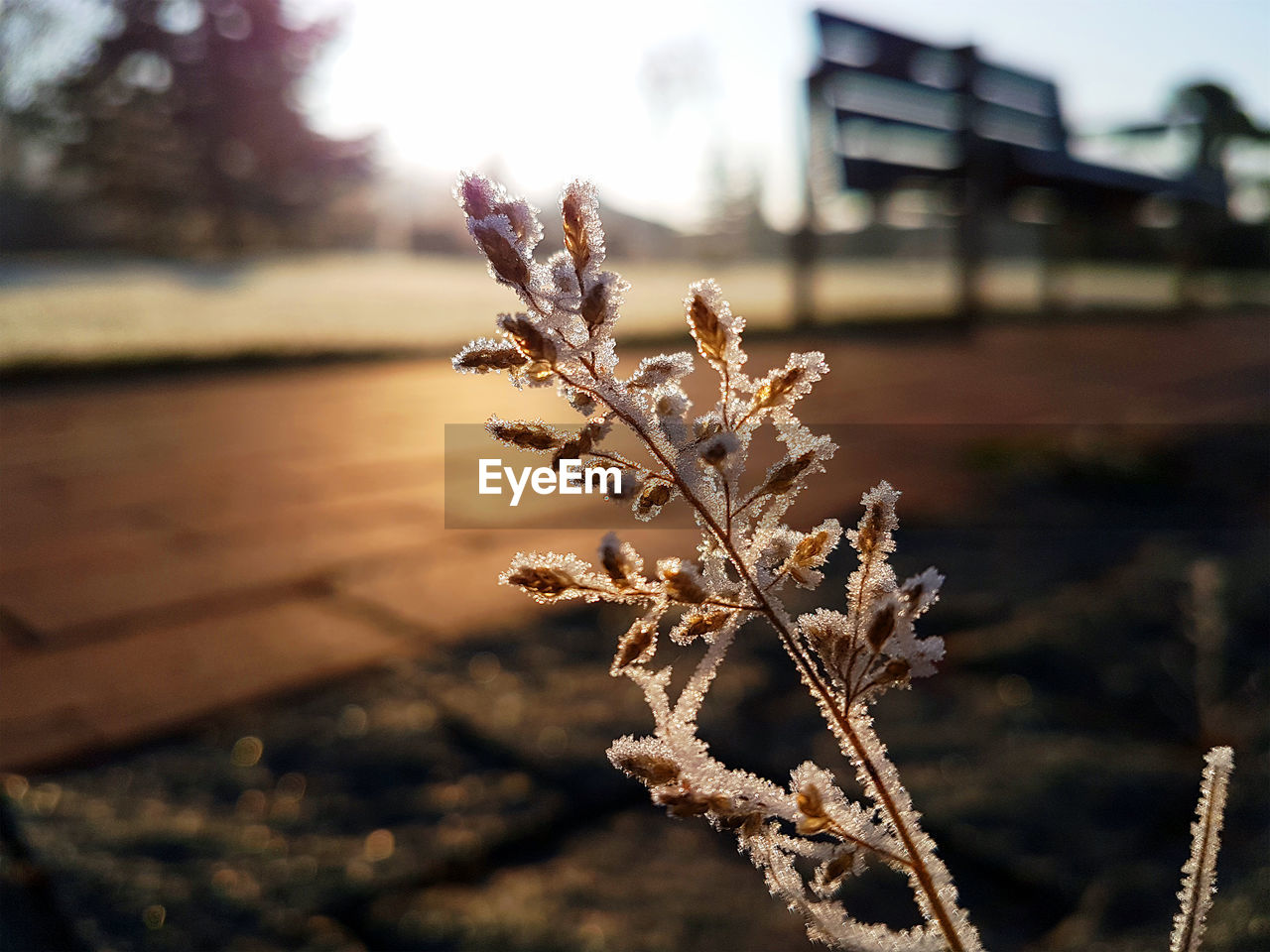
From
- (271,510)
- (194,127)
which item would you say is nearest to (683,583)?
(271,510)

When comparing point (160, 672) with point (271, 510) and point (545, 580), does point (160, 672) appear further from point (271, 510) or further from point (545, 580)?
point (545, 580)

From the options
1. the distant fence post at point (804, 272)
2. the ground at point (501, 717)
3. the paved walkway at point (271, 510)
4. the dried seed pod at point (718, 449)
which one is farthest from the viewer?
the distant fence post at point (804, 272)

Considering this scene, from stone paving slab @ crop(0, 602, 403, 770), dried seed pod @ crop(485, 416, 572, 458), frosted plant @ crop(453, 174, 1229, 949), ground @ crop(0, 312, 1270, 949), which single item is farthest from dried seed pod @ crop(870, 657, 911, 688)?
stone paving slab @ crop(0, 602, 403, 770)

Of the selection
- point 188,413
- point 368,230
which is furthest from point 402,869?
point 368,230

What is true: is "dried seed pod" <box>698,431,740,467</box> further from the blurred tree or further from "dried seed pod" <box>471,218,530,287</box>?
the blurred tree

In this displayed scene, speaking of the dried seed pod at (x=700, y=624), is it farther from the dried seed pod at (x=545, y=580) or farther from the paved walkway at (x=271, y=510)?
the paved walkway at (x=271, y=510)

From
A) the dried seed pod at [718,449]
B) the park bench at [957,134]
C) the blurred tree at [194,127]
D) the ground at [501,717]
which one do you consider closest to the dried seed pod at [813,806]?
the dried seed pod at [718,449]
